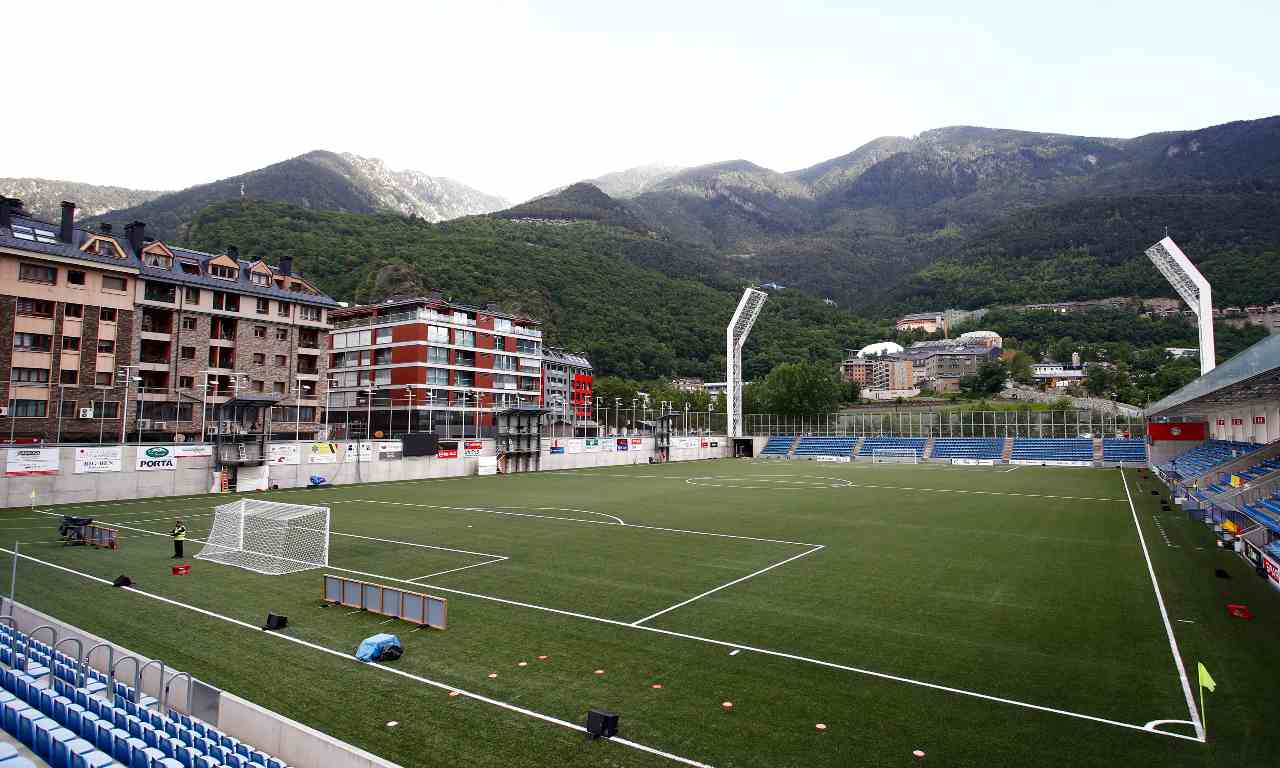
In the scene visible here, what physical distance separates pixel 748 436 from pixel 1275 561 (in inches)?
2824

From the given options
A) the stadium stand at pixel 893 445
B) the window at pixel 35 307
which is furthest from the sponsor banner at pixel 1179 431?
the window at pixel 35 307

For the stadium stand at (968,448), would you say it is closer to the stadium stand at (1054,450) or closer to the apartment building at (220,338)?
the stadium stand at (1054,450)

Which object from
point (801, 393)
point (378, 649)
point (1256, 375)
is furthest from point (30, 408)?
point (801, 393)

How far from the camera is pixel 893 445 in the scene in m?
80.8

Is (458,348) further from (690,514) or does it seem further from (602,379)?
(602,379)

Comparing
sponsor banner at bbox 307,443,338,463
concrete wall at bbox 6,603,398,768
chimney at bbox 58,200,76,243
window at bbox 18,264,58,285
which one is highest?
chimney at bbox 58,200,76,243

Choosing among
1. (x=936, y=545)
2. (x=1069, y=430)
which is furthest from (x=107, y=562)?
(x=1069, y=430)

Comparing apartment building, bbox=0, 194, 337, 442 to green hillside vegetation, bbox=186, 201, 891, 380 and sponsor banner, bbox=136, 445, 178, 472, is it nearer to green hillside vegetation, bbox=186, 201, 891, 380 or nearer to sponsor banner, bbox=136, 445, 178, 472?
sponsor banner, bbox=136, 445, 178, 472

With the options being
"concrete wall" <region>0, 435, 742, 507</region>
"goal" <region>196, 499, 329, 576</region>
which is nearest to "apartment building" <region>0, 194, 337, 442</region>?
"concrete wall" <region>0, 435, 742, 507</region>

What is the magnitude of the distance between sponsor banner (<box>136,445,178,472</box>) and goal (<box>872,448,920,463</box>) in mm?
67159

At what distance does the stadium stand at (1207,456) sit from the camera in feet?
123

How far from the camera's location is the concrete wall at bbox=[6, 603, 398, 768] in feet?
23.2

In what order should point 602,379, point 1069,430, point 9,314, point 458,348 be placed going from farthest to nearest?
1. point 602,379
2. point 458,348
3. point 1069,430
4. point 9,314

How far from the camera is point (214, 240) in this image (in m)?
102
